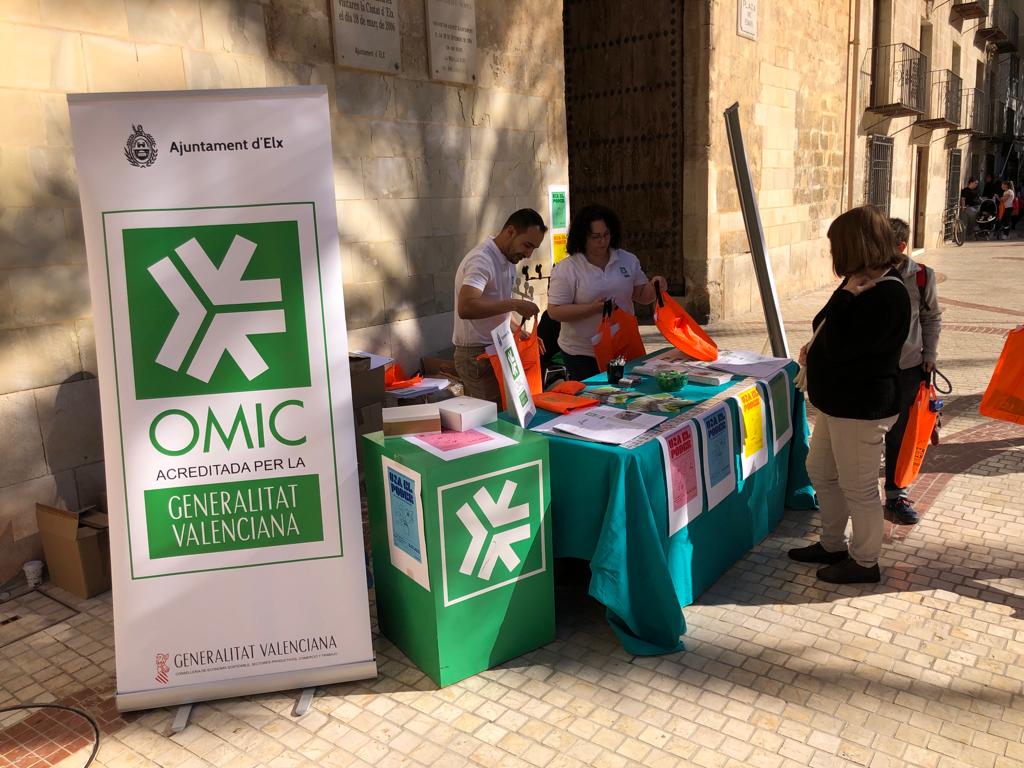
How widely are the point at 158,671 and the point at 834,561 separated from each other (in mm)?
2926

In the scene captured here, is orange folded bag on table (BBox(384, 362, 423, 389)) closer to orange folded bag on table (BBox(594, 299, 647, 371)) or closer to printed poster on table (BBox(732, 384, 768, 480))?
orange folded bag on table (BBox(594, 299, 647, 371))

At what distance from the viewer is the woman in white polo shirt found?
4.59 m

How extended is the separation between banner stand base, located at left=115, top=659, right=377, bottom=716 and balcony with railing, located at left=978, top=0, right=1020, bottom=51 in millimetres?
28722

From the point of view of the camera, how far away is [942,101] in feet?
67.5

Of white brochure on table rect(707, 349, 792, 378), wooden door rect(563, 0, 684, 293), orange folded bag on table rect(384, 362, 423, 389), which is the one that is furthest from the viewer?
wooden door rect(563, 0, 684, 293)

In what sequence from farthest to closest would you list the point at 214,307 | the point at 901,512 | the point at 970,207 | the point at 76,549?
1. the point at 970,207
2. the point at 901,512
3. the point at 76,549
4. the point at 214,307

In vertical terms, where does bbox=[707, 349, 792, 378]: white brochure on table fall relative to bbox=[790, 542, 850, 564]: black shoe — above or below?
above

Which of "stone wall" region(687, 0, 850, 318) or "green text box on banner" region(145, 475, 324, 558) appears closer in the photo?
"green text box on banner" region(145, 475, 324, 558)

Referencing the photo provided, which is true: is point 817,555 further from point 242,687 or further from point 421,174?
point 421,174

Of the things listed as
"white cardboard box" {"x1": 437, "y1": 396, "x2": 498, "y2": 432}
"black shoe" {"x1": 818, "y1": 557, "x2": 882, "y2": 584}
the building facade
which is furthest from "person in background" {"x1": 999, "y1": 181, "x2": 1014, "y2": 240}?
"white cardboard box" {"x1": 437, "y1": 396, "x2": 498, "y2": 432}

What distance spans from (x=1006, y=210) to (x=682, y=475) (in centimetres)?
2579

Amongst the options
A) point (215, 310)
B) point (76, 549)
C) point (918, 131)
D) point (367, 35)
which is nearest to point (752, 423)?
point (215, 310)

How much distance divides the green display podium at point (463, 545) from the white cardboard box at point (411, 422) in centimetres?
6

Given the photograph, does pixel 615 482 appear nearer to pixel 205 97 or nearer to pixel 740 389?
pixel 740 389
